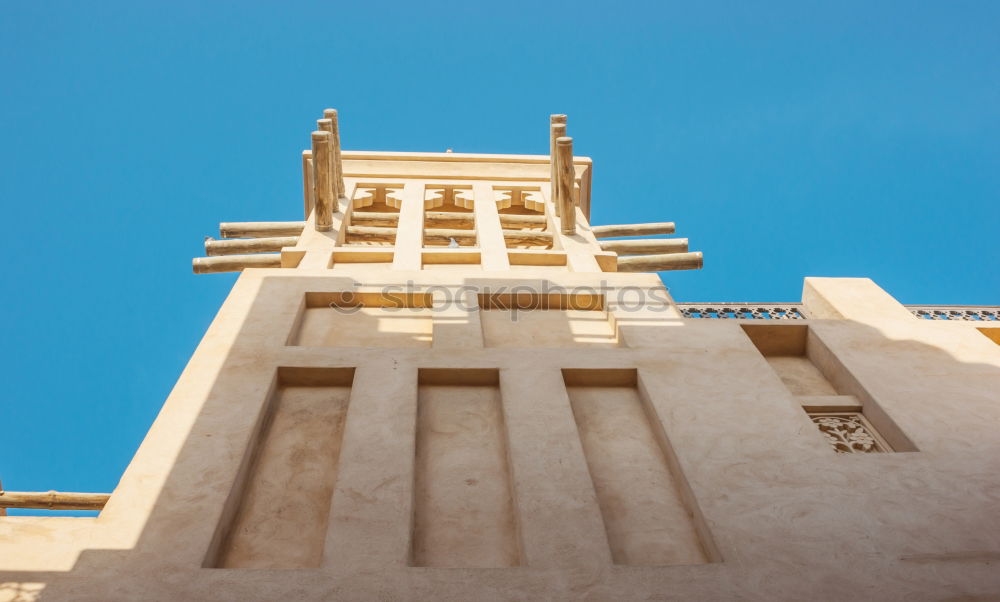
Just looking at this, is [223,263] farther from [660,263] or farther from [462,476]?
[462,476]

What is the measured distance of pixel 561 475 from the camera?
430 cm

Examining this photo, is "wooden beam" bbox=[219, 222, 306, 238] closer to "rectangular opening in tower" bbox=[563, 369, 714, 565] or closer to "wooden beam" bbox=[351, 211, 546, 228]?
"wooden beam" bbox=[351, 211, 546, 228]

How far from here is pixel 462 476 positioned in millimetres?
4496

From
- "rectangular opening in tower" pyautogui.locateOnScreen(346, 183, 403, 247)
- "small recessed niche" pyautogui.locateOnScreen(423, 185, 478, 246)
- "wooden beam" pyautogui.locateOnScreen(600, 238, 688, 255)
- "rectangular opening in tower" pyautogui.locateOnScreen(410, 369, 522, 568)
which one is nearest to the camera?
"rectangular opening in tower" pyautogui.locateOnScreen(410, 369, 522, 568)

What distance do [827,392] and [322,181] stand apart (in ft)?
20.1

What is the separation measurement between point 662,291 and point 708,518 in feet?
10.5

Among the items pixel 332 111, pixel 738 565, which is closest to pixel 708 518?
pixel 738 565

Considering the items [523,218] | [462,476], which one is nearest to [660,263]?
[523,218]

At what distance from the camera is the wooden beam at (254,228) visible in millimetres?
11430

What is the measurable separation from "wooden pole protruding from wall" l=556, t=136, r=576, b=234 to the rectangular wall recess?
505cm

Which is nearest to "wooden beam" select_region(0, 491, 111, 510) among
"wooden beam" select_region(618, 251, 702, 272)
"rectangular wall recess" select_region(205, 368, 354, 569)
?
"rectangular wall recess" select_region(205, 368, 354, 569)

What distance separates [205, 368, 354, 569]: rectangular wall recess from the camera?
3955 mm

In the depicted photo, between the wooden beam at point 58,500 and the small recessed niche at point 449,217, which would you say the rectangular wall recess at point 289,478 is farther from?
the small recessed niche at point 449,217

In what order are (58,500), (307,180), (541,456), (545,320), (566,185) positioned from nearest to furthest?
(541,456) → (545,320) → (58,500) → (566,185) → (307,180)
